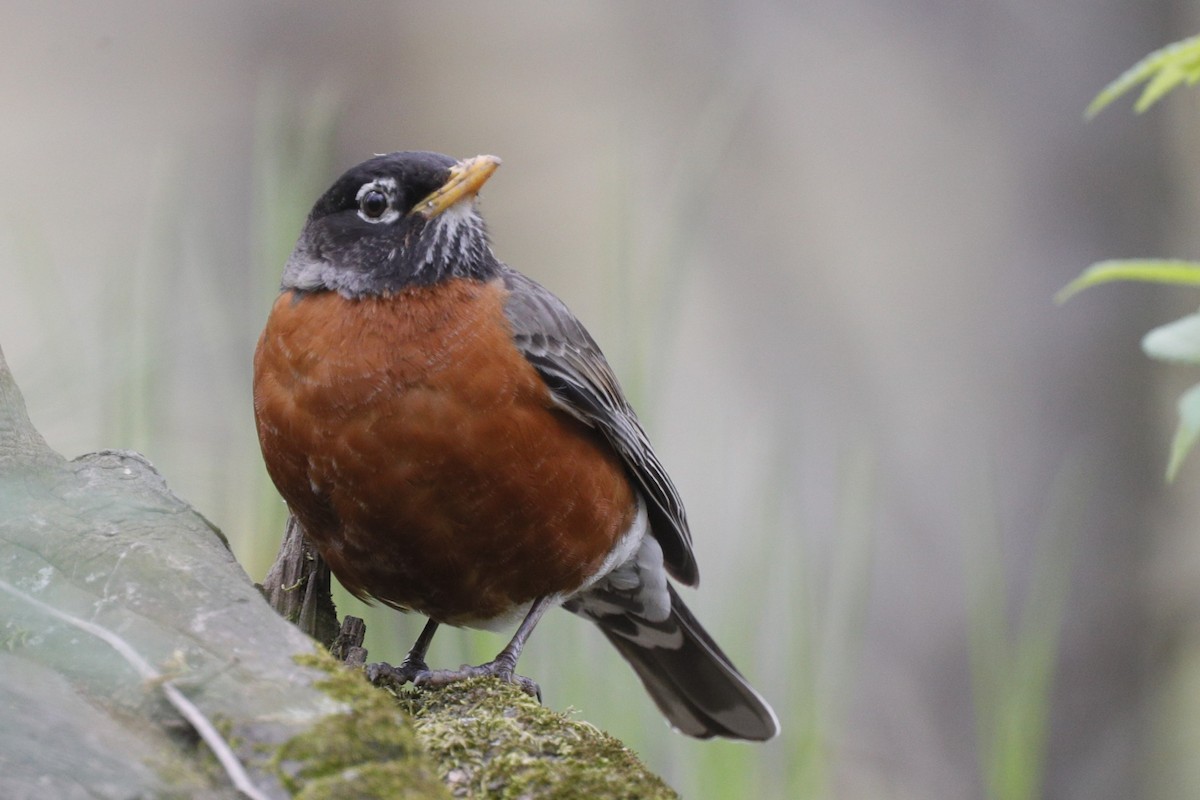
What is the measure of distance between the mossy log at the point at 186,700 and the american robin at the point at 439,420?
55 centimetres

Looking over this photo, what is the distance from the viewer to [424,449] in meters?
3.07

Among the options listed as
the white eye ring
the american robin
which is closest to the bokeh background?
the american robin

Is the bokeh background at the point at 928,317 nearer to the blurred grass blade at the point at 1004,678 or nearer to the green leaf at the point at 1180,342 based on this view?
the blurred grass blade at the point at 1004,678

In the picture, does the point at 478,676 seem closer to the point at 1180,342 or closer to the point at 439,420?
the point at 439,420

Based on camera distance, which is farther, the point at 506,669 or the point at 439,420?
the point at 506,669

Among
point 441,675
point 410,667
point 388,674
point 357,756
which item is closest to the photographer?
point 357,756

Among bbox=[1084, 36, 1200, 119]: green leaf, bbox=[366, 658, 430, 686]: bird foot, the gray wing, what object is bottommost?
bbox=[366, 658, 430, 686]: bird foot

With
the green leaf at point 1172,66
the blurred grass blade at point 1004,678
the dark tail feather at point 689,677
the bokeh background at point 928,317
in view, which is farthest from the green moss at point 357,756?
the bokeh background at point 928,317

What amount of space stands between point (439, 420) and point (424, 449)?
9cm

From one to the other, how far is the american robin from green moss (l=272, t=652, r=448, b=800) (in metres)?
1.02

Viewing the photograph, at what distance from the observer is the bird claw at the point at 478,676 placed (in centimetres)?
296

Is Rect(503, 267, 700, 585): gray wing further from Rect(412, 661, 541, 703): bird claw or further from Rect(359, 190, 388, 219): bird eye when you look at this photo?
Rect(412, 661, 541, 703): bird claw

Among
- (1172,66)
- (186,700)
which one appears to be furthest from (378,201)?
(1172,66)

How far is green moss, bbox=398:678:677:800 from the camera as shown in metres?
2.12
